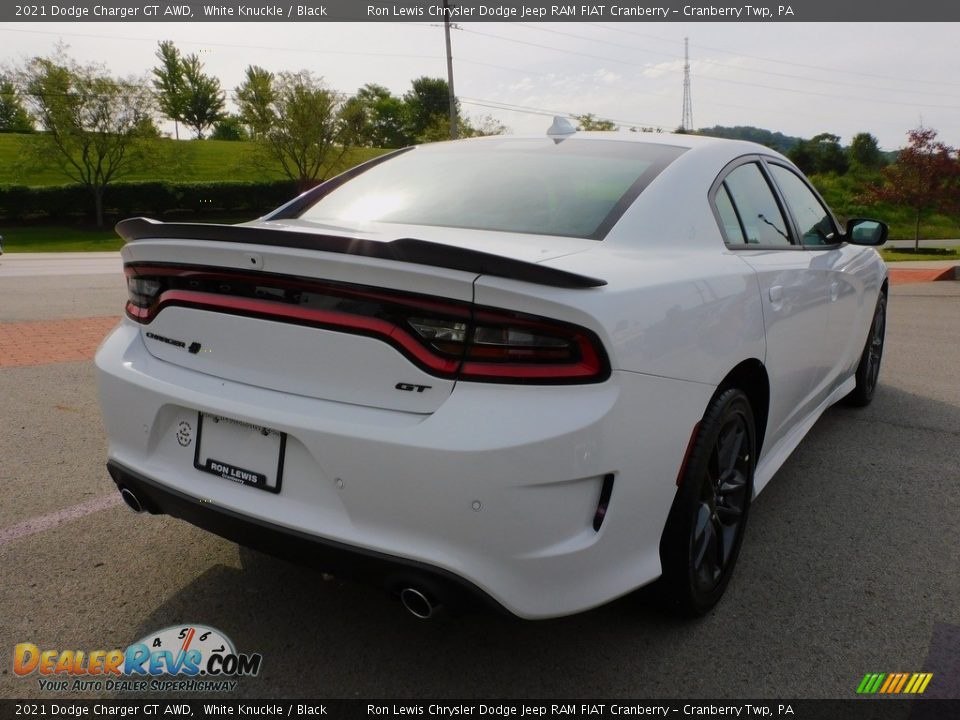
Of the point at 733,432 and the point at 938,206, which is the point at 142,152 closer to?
the point at 938,206

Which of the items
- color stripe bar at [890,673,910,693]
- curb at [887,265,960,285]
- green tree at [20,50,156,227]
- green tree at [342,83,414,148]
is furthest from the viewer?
green tree at [342,83,414,148]

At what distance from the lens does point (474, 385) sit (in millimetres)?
1821

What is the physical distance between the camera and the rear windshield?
2516mm

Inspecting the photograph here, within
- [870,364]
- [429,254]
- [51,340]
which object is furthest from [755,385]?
[51,340]

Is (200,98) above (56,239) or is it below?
above

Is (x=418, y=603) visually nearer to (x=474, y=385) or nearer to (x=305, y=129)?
(x=474, y=385)

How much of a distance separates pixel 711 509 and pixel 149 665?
1771mm

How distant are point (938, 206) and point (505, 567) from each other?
3139 centimetres

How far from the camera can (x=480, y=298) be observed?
1.80 metres

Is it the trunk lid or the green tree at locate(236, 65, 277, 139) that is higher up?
the green tree at locate(236, 65, 277, 139)

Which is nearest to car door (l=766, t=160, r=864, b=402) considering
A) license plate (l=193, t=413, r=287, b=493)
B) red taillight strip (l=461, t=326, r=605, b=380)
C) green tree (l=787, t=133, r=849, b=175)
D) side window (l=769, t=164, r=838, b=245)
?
side window (l=769, t=164, r=838, b=245)

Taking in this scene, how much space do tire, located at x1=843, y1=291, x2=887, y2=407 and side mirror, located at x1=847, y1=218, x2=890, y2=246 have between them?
0.89 metres

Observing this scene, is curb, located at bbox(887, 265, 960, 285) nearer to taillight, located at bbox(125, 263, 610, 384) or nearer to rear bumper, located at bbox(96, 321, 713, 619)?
rear bumper, located at bbox(96, 321, 713, 619)

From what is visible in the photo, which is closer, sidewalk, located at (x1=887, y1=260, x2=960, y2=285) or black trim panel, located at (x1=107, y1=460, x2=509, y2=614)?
black trim panel, located at (x1=107, y1=460, x2=509, y2=614)
